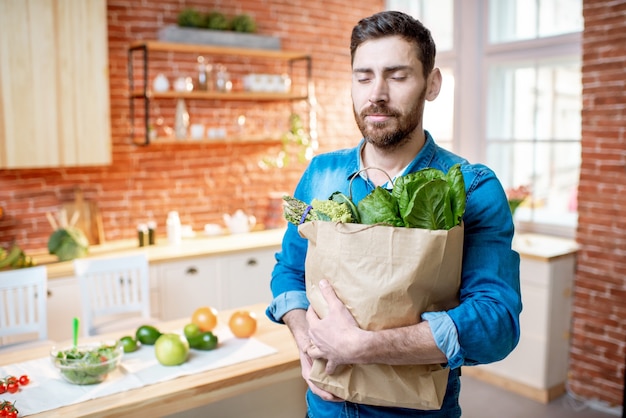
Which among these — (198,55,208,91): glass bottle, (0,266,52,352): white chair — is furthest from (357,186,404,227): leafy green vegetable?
(198,55,208,91): glass bottle

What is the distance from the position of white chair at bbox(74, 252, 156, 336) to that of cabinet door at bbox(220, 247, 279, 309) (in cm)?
72

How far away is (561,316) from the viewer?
381cm

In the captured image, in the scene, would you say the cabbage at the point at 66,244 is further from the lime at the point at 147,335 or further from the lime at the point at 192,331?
the lime at the point at 192,331

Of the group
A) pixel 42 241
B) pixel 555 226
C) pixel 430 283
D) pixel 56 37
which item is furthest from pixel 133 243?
pixel 430 283

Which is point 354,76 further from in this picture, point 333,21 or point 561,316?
point 333,21

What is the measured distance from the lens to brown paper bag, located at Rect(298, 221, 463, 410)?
1.09 m

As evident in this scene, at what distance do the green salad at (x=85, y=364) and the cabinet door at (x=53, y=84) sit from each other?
1.90 metres

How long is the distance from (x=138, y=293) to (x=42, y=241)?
0.83 m

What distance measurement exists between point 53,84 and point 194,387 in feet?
7.76

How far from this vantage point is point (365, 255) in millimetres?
1109

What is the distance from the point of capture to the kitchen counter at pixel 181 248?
142 inches

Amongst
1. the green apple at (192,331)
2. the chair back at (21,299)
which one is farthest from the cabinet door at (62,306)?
the green apple at (192,331)

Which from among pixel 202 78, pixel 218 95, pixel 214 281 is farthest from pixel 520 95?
pixel 214 281

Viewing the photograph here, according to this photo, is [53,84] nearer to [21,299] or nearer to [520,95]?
[21,299]
